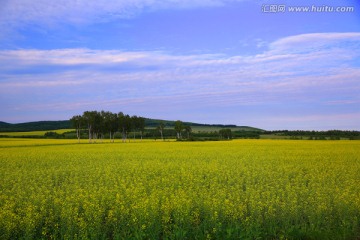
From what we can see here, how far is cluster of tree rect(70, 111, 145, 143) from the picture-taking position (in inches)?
3912

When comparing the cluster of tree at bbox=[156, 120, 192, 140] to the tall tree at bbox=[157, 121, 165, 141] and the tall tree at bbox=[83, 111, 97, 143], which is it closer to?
the tall tree at bbox=[157, 121, 165, 141]

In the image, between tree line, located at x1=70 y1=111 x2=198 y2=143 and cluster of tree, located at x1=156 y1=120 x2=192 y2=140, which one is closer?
tree line, located at x1=70 y1=111 x2=198 y2=143

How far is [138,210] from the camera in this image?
12.2m

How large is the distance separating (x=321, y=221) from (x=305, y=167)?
14.1 m

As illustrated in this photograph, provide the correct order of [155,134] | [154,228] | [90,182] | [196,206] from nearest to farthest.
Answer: [154,228]
[196,206]
[90,182]
[155,134]

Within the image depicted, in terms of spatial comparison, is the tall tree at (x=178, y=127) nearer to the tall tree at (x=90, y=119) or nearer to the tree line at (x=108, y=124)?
the tree line at (x=108, y=124)

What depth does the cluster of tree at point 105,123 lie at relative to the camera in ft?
326

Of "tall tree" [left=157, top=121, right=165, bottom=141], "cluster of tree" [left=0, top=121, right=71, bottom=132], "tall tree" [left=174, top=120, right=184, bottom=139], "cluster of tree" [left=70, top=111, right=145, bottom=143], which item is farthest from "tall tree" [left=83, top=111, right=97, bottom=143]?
"cluster of tree" [left=0, top=121, right=71, bottom=132]

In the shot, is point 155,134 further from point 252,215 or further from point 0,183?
point 252,215

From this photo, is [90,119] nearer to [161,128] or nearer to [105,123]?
[105,123]

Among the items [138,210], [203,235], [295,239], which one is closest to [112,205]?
[138,210]

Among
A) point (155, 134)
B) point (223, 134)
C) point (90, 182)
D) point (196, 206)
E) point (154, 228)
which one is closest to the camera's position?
point (154, 228)

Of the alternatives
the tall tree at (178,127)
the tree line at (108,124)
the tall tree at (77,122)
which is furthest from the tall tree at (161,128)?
the tall tree at (77,122)

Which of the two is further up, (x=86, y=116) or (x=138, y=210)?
(x=86, y=116)
